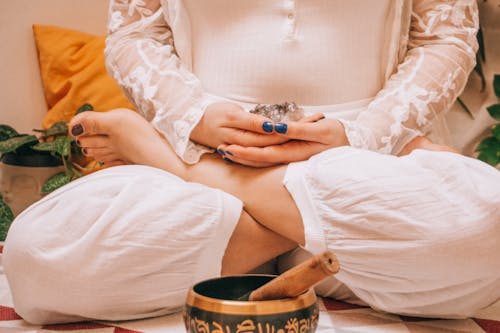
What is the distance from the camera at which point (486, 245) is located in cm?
81

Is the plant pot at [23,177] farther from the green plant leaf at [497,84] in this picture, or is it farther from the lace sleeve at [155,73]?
the green plant leaf at [497,84]

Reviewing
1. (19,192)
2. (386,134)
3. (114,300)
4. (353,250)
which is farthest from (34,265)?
(19,192)

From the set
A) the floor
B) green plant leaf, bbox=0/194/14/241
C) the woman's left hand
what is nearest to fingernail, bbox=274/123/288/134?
the woman's left hand

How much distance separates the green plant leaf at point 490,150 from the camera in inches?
70.3

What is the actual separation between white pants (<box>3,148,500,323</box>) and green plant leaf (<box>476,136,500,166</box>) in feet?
3.20

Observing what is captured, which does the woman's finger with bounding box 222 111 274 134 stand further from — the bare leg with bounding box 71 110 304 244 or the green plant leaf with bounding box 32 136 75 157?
the green plant leaf with bounding box 32 136 75 157

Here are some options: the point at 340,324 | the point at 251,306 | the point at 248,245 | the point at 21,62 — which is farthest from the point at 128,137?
the point at 21,62

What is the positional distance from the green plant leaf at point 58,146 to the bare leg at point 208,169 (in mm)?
738

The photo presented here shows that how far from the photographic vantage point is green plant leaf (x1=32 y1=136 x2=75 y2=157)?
1777 mm

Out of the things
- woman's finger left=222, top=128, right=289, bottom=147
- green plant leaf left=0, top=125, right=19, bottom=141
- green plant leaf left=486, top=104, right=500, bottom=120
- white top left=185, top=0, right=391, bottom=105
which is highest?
white top left=185, top=0, right=391, bottom=105

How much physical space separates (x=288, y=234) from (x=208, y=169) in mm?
188

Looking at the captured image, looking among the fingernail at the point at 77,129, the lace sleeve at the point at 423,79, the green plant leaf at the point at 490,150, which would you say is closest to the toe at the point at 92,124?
the fingernail at the point at 77,129

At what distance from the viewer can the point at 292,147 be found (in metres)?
0.95

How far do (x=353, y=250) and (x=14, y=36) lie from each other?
1512mm
